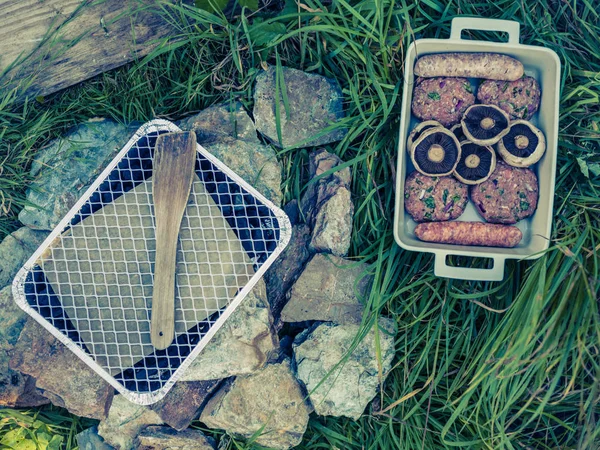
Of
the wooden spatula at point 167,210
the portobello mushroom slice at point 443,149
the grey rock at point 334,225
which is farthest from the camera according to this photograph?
the grey rock at point 334,225

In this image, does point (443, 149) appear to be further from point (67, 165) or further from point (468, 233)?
point (67, 165)

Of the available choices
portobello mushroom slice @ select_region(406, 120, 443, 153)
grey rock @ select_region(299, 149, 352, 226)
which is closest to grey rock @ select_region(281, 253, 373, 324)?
grey rock @ select_region(299, 149, 352, 226)

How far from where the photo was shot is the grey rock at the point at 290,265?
97.3 inches

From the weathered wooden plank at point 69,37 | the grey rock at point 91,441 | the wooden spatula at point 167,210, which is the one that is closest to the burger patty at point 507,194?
the wooden spatula at point 167,210

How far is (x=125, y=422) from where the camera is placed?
96.5 inches

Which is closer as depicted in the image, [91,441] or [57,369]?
[57,369]

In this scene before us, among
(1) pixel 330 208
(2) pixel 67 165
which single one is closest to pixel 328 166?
(1) pixel 330 208

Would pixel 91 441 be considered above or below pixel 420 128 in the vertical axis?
below

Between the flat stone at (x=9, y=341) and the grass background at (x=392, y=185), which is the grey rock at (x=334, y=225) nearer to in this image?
the grass background at (x=392, y=185)

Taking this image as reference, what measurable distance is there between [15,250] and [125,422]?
98cm

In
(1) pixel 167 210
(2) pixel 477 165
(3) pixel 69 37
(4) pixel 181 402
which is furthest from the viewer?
(3) pixel 69 37

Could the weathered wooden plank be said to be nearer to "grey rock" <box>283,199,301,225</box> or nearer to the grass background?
the grass background

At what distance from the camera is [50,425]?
2.60 metres

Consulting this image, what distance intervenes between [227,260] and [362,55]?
112cm
